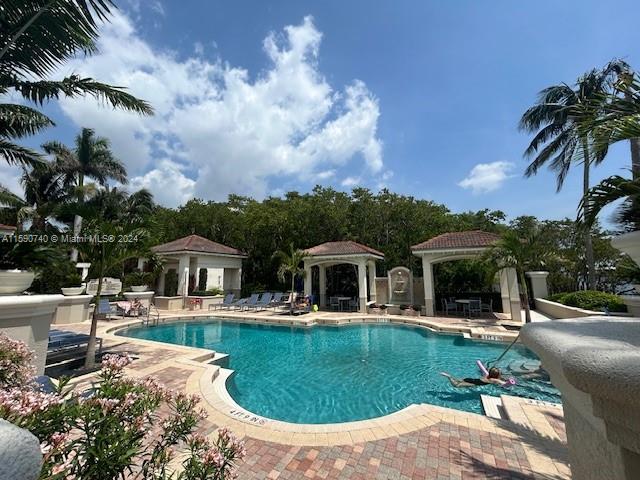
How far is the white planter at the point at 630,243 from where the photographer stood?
2731mm

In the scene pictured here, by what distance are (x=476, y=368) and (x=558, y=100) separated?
18563mm

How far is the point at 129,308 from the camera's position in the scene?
701 inches

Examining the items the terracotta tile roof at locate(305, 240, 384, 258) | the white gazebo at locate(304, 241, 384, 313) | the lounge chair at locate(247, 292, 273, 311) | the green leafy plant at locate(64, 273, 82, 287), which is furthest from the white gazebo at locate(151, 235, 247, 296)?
the terracotta tile roof at locate(305, 240, 384, 258)

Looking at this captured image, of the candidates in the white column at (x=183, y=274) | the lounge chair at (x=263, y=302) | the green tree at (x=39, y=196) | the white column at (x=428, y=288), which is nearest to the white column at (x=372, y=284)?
the white column at (x=428, y=288)

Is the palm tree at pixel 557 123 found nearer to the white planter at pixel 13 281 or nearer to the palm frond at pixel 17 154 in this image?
the white planter at pixel 13 281

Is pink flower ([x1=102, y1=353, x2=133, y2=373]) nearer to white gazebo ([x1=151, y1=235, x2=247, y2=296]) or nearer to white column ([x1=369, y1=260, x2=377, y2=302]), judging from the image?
white column ([x1=369, y1=260, x2=377, y2=302])

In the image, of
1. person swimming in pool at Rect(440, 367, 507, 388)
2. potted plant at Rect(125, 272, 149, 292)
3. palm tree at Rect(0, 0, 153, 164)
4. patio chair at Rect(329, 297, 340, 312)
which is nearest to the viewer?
palm tree at Rect(0, 0, 153, 164)

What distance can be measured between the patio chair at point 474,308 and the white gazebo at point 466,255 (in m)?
1.41

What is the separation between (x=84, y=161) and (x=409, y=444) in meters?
30.4

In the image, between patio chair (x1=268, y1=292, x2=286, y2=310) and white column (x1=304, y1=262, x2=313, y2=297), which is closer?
patio chair (x1=268, y1=292, x2=286, y2=310)

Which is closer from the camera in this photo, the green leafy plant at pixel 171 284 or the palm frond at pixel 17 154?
the palm frond at pixel 17 154

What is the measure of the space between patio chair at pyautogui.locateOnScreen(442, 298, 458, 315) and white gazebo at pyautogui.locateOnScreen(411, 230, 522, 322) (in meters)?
1.33

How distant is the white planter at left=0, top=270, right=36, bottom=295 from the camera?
4621mm

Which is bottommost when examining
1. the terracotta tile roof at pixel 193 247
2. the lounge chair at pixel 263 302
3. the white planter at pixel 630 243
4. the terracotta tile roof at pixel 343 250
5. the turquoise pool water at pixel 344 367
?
the turquoise pool water at pixel 344 367
